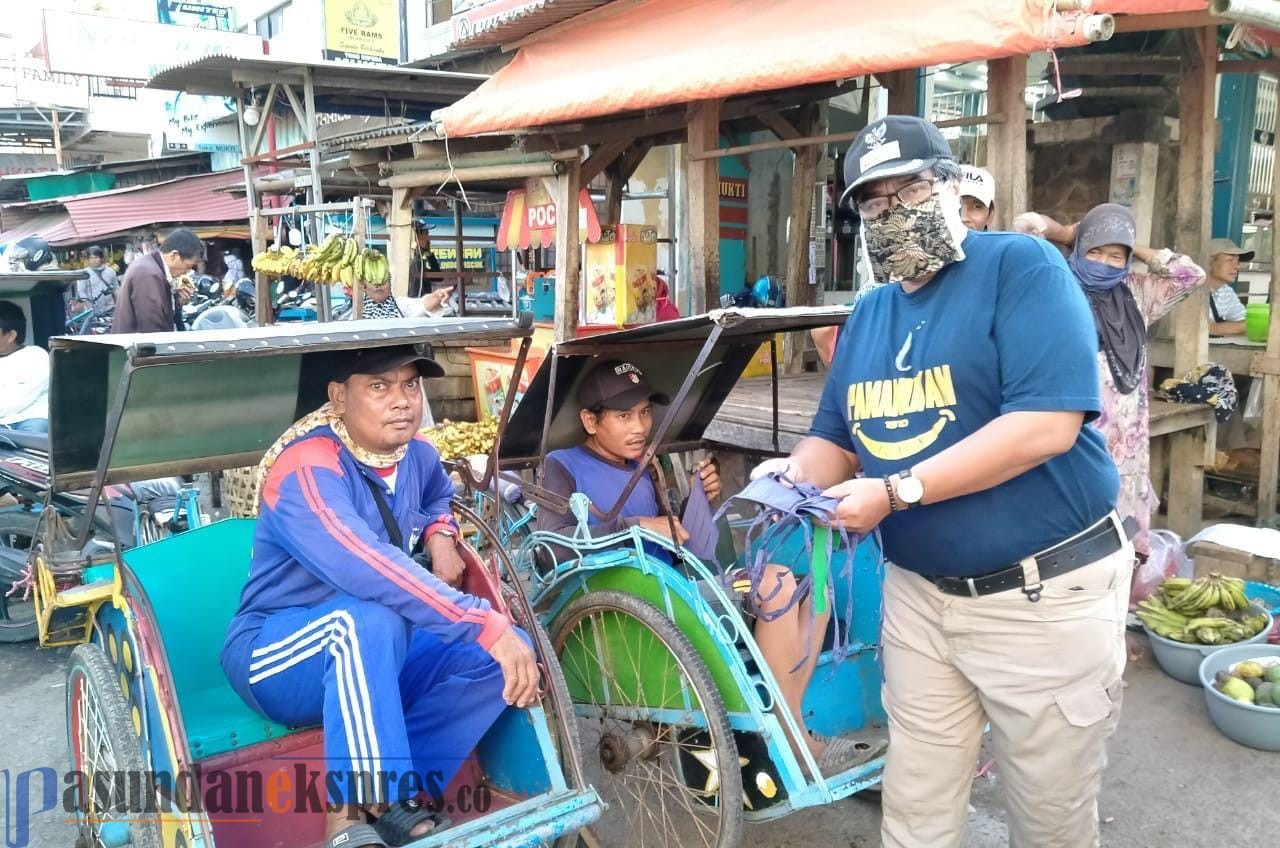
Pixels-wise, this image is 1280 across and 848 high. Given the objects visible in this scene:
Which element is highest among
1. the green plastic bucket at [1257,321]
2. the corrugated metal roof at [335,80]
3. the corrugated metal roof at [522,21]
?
the corrugated metal roof at [335,80]

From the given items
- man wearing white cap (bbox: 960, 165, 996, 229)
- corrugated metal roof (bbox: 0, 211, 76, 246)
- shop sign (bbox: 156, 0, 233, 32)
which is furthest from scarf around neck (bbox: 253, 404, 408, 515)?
shop sign (bbox: 156, 0, 233, 32)

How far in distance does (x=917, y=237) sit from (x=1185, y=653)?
3.12 metres

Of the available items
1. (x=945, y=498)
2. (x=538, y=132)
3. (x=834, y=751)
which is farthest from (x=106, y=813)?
(x=538, y=132)

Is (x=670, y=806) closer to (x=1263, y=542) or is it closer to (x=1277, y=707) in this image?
(x=1277, y=707)

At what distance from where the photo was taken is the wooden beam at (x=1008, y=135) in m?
4.06

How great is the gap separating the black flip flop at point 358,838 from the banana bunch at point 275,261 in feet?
26.7

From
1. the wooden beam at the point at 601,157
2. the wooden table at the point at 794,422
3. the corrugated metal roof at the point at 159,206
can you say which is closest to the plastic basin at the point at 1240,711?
the wooden table at the point at 794,422

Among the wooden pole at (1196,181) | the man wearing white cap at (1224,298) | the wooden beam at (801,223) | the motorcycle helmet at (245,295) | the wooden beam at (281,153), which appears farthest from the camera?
the motorcycle helmet at (245,295)

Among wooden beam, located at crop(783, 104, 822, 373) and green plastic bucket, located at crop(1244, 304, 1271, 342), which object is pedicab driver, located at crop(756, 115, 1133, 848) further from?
wooden beam, located at crop(783, 104, 822, 373)

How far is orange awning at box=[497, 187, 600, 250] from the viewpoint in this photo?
6.87m

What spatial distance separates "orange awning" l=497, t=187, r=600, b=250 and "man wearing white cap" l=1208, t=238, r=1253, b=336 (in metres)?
4.27

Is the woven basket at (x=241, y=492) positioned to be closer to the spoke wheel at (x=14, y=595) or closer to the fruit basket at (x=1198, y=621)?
the spoke wheel at (x=14, y=595)

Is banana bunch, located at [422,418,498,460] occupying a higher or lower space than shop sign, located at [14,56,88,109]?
lower

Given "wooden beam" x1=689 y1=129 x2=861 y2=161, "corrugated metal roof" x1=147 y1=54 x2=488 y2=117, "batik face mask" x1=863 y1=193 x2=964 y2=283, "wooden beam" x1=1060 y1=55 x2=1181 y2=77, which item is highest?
"corrugated metal roof" x1=147 y1=54 x2=488 y2=117
